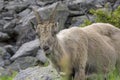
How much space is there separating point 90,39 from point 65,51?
57.0 inches

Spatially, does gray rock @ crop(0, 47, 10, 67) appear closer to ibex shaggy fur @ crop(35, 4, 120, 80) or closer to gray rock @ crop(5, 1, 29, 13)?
gray rock @ crop(5, 1, 29, 13)

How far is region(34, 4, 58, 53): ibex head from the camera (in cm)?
959

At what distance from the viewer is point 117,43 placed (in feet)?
42.5

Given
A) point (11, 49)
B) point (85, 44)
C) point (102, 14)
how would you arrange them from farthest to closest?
1. point (11, 49)
2. point (102, 14)
3. point (85, 44)

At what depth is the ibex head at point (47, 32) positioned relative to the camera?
9587 millimetres

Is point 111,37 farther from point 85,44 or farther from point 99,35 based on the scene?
point 85,44

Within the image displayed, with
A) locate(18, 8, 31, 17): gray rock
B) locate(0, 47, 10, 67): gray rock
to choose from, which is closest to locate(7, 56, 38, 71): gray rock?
locate(0, 47, 10, 67): gray rock

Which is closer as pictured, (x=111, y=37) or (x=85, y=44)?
(x=85, y=44)

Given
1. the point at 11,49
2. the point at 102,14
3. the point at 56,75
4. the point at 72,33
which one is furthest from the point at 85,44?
the point at 11,49

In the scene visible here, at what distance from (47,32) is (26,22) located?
19108 millimetres

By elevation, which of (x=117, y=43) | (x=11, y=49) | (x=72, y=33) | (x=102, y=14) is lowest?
(x=11, y=49)

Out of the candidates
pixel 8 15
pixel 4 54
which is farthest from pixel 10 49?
pixel 8 15

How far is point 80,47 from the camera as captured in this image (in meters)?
11.2

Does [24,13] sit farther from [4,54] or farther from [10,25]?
[4,54]
